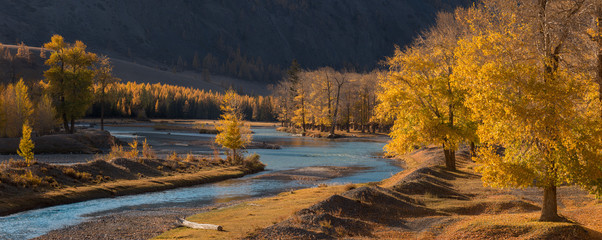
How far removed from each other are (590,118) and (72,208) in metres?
27.1

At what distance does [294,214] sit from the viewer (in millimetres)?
20672

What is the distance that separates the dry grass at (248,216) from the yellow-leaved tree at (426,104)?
914 cm

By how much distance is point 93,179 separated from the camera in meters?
35.5

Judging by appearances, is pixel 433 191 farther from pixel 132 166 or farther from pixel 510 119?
pixel 132 166

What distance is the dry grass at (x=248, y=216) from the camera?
18.9 meters

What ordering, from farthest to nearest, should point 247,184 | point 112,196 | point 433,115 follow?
point 247,184, point 433,115, point 112,196

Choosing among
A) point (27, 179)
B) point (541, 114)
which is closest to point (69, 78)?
point (27, 179)

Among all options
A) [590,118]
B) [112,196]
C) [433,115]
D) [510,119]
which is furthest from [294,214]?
[433,115]

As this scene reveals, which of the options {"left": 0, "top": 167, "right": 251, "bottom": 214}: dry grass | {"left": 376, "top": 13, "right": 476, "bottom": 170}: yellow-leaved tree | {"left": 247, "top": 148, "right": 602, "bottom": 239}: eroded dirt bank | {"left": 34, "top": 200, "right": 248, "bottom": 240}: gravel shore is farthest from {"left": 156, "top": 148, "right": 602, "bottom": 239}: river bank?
{"left": 0, "top": 167, "right": 251, "bottom": 214}: dry grass

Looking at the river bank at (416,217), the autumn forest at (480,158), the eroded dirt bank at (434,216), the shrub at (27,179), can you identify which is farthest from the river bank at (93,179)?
the eroded dirt bank at (434,216)

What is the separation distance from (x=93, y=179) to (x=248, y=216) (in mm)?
17898

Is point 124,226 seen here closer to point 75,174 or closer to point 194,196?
point 194,196

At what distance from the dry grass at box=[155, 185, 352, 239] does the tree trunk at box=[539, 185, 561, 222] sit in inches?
402

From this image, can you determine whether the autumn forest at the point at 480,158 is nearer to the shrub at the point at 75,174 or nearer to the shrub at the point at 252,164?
the shrub at the point at 75,174
